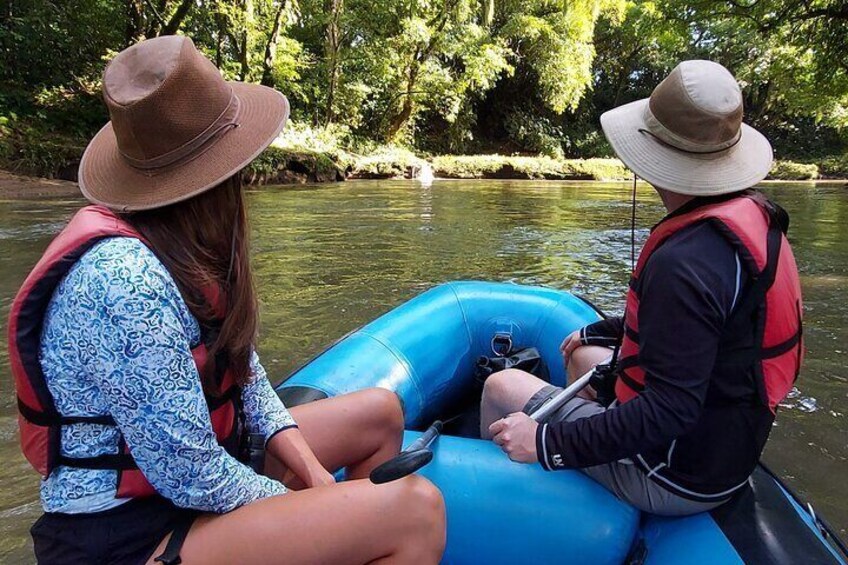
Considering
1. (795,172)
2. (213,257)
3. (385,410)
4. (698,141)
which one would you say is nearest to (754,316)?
(698,141)

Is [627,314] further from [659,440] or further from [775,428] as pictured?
[775,428]

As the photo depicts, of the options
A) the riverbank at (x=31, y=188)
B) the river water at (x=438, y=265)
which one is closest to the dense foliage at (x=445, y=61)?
the riverbank at (x=31, y=188)

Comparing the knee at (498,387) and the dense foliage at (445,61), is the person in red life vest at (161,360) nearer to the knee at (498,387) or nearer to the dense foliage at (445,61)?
the knee at (498,387)

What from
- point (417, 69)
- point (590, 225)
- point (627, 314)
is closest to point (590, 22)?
point (417, 69)

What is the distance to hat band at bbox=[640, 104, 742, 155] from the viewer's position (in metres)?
1.39

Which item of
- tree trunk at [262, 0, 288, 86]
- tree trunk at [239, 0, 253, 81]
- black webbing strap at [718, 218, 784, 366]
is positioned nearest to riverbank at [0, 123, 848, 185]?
tree trunk at [262, 0, 288, 86]

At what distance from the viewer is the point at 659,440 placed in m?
1.28

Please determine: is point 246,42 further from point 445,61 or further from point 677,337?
point 677,337

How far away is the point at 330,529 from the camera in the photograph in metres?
1.14

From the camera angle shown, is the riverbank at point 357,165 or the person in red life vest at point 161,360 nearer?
the person in red life vest at point 161,360

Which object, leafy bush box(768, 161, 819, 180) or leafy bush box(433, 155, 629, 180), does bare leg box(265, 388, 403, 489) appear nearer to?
leafy bush box(433, 155, 629, 180)

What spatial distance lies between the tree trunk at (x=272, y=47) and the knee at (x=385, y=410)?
14.2 metres

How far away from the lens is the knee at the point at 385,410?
63.9 inches

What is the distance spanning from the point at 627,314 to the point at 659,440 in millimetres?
308
